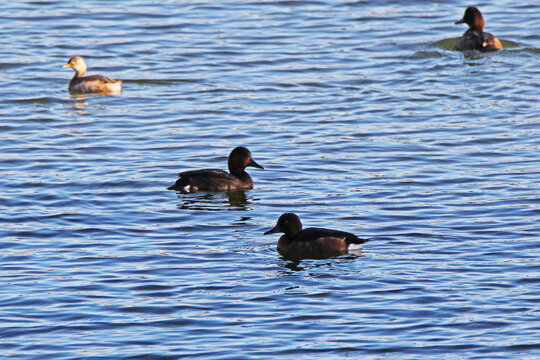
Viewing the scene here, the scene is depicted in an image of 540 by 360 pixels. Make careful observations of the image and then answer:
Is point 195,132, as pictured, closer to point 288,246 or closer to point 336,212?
point 336,212

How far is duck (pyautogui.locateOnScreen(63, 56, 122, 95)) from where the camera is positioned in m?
22.5

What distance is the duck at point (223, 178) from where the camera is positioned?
15977 mm

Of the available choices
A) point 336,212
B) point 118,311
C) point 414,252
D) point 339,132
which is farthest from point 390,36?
point 118,311

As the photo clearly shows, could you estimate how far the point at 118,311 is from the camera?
1120 centimetres

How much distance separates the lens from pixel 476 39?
25500 millimetres

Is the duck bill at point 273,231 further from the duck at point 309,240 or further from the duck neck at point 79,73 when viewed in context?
the duck neck at point 79,73

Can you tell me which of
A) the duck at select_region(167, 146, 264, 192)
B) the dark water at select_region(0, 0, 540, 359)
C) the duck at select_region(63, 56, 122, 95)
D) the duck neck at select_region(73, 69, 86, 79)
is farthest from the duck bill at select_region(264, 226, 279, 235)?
the duck neck at select_region(73, 69, 86, 79)

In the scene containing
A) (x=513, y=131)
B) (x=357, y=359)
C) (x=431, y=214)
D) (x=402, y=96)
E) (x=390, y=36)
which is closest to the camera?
(x=357, y=359)

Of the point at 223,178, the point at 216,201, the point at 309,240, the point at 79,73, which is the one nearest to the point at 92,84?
the point at 79,73

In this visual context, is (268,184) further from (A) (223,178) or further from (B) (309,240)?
(B) (309,240)

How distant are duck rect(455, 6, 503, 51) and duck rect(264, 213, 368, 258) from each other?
13369mm

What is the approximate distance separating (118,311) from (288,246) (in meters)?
2.69

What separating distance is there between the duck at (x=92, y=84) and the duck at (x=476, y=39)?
830 cm

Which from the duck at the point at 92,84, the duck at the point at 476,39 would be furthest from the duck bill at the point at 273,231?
the duck at the point at 476,39
